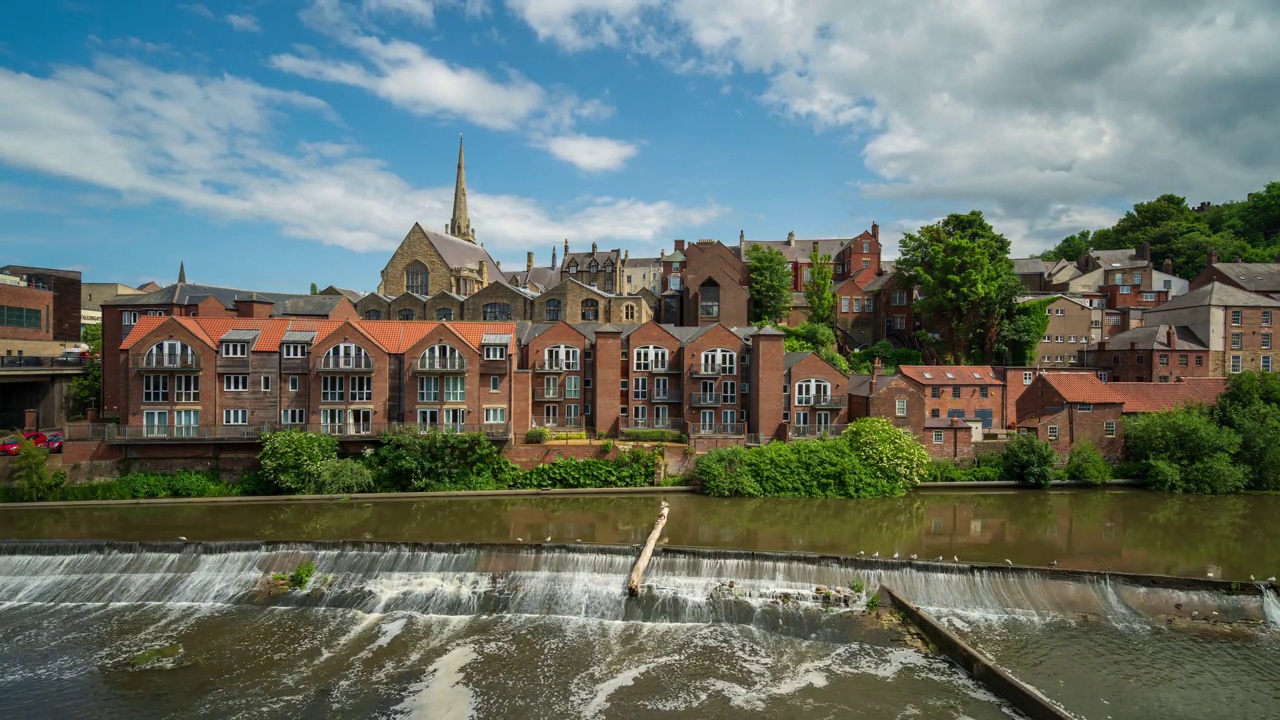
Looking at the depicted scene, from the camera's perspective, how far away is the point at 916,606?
62.3 ft

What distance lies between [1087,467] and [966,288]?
579 inches

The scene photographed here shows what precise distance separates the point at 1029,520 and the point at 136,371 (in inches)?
1567

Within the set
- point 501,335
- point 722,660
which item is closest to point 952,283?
point 501,335

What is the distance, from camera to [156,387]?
32688 millimetres

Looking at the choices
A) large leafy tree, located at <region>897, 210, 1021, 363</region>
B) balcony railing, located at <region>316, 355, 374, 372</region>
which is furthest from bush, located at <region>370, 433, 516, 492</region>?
large leafy tree, located at <region>897, 210, 1021, 363</region>

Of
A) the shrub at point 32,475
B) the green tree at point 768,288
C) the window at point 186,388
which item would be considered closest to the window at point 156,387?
the window at point 186,388

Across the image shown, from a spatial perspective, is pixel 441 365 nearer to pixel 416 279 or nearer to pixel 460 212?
pixel 416 279

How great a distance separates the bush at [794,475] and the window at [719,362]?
602 centimetres

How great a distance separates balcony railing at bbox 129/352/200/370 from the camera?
106 feet

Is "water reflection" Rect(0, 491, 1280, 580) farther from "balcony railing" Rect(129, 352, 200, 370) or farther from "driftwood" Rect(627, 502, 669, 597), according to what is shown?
"balcony railing" Rect(129, 352, 200, 370)

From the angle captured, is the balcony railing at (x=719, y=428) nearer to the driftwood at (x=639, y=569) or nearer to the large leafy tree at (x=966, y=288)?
the driftwood at (x=639, y=569)

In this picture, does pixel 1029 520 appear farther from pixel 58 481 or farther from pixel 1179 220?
pixel 1179 220

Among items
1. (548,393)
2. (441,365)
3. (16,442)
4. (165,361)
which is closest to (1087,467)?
(548,393)

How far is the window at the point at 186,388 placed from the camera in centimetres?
3272
